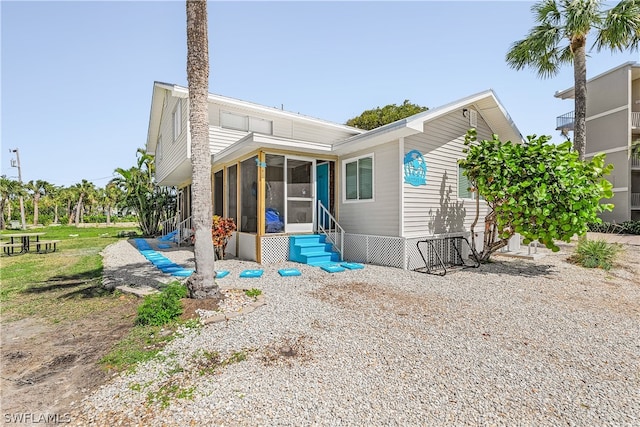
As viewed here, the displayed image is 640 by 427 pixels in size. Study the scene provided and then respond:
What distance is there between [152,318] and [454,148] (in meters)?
8.72

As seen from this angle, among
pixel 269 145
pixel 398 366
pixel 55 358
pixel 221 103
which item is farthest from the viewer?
pixel 221 103

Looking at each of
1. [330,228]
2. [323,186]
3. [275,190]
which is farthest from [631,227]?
[275,190]

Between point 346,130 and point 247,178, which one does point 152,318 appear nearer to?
point 247,178

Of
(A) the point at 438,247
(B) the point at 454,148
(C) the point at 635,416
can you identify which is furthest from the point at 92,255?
(C) the point at 635,416

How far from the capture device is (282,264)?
27.3 ft

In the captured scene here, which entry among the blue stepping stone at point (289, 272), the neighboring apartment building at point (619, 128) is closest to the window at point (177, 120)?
the blue stepping stone at point (289, 272)

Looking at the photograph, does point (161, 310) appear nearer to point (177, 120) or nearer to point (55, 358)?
point (55, 358)

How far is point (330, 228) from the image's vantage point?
9539mm

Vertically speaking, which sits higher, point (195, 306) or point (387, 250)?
point (387, 250)

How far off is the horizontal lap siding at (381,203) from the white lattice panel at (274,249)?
6.60ft

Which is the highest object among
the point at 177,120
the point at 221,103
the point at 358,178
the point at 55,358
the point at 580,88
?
the point at 580,88

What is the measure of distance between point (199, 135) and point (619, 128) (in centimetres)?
2694

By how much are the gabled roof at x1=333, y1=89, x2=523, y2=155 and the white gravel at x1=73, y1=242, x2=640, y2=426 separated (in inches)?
153

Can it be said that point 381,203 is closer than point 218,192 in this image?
Yes
